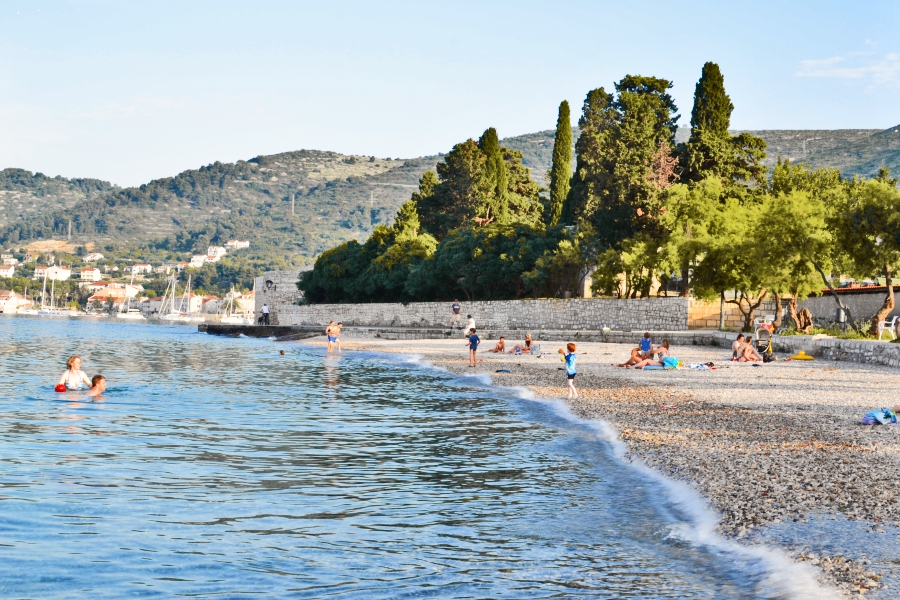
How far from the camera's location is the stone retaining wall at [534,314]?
4409cm

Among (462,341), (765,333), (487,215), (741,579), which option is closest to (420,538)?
(741,579)

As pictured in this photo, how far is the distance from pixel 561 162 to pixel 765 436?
52.0 metres

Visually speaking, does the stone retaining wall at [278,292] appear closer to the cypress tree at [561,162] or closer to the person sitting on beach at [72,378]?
the cypress tree at [561,162]

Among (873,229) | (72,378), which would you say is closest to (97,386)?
(72,378)

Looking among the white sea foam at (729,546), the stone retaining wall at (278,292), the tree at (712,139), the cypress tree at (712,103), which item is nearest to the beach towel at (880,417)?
the white sea foam at (729,546)

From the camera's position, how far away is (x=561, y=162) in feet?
208

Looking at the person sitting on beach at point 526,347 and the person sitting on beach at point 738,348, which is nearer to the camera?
the person sitting on beach at point 738,348

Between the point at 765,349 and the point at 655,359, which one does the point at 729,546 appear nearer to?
the point at 655,359

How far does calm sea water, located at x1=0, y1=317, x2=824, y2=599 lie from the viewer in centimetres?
695

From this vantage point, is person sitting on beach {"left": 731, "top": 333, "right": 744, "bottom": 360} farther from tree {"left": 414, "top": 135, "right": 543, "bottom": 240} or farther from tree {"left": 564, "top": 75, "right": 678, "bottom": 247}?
tree {"left": 414, "top": 135, "right": 543, "bottom": 240}

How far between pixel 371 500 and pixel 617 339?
33.7 metres

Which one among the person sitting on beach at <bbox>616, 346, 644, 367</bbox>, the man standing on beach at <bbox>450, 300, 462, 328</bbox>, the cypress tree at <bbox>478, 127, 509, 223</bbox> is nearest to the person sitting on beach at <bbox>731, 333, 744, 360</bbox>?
the person sitting on beach at <bbox>616, 346, 644, 367</bbox>

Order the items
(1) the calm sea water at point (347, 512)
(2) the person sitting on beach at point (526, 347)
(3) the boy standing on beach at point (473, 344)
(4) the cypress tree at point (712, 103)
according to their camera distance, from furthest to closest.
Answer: (4) the cypress tree at point (712, 103) < (2) the person sitting on beach at point (526, 347) < (3) the boy standing on beach at point (473, 344) < (1) the calm sea water at point (347, 512)

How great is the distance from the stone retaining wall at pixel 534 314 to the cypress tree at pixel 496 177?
941 cm
